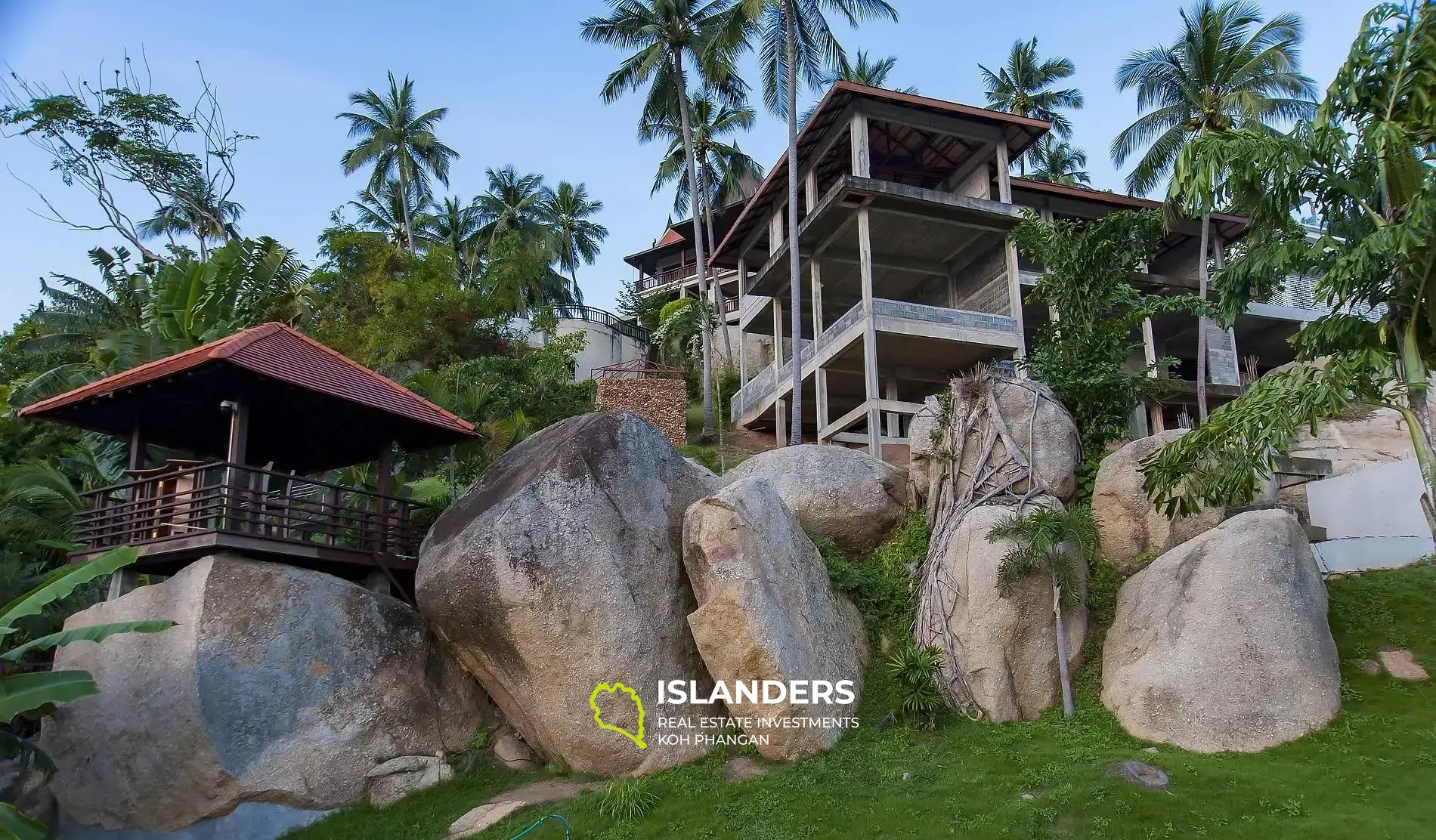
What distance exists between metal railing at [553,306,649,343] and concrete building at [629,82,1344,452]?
29.4ft

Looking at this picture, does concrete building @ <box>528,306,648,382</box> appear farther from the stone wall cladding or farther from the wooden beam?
the wooden beam

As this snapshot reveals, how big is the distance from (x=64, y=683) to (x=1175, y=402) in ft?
100

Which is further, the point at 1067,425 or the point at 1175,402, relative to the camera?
the point at 1175,402

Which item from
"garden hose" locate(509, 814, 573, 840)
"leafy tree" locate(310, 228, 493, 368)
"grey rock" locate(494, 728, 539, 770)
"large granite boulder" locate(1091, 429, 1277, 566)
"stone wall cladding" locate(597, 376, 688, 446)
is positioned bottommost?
"garden hose" locate(509, 814, 573, 840)

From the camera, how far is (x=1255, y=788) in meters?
10.8

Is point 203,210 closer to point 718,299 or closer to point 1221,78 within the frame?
point 718,299

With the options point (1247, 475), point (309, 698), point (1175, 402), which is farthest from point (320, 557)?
point (1175, 402)

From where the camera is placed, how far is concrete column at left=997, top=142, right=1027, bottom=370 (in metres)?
27.8

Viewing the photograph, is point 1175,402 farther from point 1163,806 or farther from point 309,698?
point 309,698

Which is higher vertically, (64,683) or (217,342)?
(217,342)

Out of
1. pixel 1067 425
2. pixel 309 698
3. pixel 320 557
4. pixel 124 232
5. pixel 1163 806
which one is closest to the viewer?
pixel 1163 806

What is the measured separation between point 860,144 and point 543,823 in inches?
802

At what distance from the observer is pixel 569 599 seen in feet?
46.2

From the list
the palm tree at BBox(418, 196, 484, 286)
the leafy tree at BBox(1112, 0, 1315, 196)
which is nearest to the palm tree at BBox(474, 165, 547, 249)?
the palm tree at BBox(418, 196, 484, 286)
